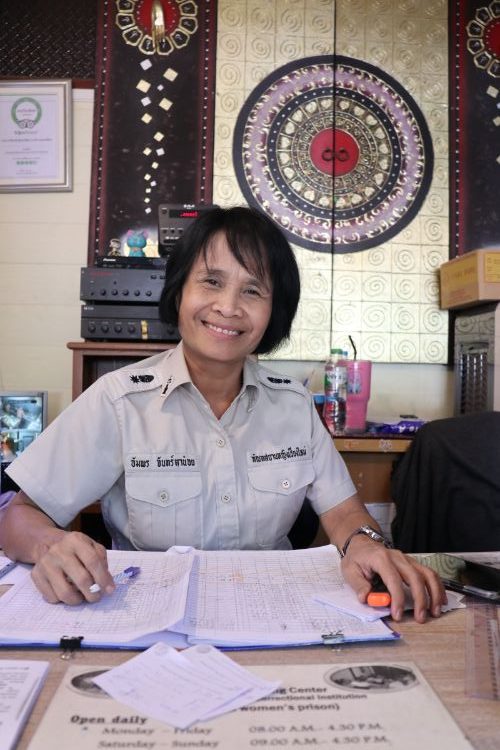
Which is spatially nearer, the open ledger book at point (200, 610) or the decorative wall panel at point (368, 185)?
the open ledger book at point (200, 610)

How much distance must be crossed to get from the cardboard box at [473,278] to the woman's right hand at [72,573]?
2.12 meters

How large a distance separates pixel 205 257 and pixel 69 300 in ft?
5.63

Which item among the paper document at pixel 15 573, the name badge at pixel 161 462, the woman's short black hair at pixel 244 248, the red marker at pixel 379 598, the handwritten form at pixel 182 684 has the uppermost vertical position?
the woman's short black hair at pixel 244 248

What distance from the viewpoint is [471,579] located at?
937 millimetres

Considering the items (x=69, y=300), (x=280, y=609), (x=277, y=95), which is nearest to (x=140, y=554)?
(x=280, y=609)

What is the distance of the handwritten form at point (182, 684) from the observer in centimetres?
56

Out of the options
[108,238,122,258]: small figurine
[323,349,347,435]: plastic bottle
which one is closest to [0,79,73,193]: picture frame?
[108,238,122,258]: small figurine

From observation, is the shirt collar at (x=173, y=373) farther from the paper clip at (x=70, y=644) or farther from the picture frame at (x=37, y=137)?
the picture frame at (x=37, y=137)

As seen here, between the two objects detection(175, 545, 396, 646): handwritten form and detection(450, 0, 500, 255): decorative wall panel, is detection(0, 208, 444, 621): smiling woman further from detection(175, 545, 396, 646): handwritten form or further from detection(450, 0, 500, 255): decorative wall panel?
detection(450, 0, 500, 255): decorative wall panel

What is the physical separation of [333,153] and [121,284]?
4.34 ft

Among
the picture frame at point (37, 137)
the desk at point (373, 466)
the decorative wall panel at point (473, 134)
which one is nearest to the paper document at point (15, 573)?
the desk at point (373, 466)

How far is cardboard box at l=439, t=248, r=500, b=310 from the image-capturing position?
8.18 ft

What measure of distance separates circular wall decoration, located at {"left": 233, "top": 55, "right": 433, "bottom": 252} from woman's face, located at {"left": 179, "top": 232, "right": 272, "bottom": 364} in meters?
1.63

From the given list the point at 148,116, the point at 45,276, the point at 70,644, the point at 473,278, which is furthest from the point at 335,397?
the point at 70,644
